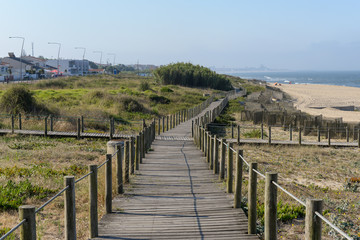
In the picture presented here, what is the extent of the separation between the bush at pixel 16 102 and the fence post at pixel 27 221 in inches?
1010

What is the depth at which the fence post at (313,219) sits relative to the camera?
4.61 meters

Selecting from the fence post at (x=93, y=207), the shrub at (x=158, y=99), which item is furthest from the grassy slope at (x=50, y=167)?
the shrub at (x=158, y=99)

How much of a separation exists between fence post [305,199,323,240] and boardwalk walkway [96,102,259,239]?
210 centimetres

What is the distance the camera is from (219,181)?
11086 mm

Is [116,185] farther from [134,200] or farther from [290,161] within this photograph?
[290,161]

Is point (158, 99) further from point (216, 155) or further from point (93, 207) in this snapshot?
point (93, 207)

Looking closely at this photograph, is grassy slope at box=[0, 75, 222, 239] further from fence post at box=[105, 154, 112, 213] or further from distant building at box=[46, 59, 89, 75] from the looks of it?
distant building at box=[46, 59, 89, 75]

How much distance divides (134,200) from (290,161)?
478 inches

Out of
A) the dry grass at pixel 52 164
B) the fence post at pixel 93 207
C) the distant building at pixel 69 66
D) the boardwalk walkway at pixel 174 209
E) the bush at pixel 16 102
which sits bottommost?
the dry grass at pixel 52 164

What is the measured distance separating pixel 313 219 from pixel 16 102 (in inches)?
1082

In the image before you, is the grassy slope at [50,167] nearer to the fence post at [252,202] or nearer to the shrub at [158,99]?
the fence post at [252,202]

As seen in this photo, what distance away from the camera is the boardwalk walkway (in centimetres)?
683

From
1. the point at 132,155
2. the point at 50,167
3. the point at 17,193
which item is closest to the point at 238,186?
the point at 132,155

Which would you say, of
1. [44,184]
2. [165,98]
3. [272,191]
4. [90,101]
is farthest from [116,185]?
[165,98]
